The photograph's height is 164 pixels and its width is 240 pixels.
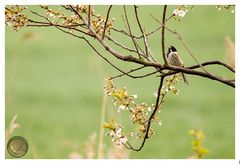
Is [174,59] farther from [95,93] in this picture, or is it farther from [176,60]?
[95,93]

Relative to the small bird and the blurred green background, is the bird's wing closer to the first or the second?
the small bird

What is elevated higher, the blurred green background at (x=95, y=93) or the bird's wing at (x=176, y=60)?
the blurred green background at (x=95, y=93)

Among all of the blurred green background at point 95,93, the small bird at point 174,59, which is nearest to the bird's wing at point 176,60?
the small bird at point 174,59

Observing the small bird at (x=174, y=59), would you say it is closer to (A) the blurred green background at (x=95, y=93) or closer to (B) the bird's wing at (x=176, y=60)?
(B) the bird's wing at (x=176, y=60)

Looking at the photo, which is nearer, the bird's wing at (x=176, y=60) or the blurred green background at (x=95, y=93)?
the bird's wing at (x=176, y=60)

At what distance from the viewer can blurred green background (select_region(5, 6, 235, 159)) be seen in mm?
3418

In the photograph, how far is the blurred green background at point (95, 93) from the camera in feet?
11.2

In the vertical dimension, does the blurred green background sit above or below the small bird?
above

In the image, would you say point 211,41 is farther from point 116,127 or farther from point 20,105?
point 116,127

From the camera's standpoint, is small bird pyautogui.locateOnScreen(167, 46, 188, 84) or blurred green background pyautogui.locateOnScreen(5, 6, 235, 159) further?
blurred green background pyautogui.locateOnScreen(5, 6, 235, 159)

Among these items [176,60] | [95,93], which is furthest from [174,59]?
[95,93]

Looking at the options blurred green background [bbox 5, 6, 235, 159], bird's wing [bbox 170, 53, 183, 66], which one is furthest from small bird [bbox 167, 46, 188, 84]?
blurred green background [bbox 5, 6, 235, 159]

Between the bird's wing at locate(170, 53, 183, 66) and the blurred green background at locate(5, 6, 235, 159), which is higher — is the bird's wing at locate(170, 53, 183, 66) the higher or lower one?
the lower one
